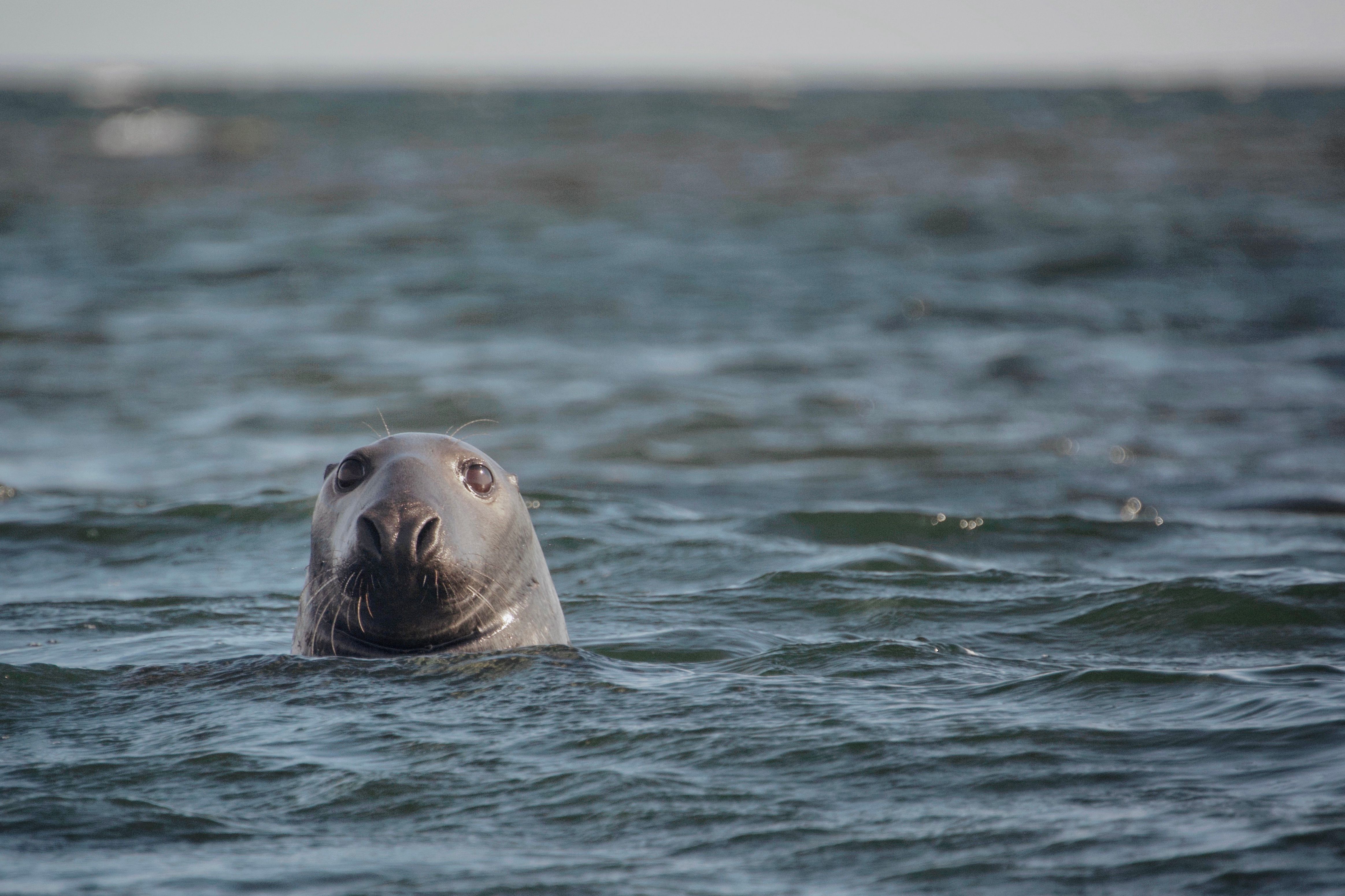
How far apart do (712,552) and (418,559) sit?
11.3ft

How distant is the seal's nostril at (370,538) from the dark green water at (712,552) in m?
0.40

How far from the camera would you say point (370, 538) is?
482 centimetres

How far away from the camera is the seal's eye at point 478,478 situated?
5.19 meters

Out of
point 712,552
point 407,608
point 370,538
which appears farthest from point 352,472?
point 712,552

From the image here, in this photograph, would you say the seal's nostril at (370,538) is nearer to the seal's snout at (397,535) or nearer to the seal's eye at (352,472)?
the seal's snout at (397,535)

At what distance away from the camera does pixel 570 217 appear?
26.7m

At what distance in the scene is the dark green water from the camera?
3.99 metres

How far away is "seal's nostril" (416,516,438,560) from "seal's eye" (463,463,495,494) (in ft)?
1.06

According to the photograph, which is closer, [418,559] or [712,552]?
[418,559]

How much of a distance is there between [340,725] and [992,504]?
570cm

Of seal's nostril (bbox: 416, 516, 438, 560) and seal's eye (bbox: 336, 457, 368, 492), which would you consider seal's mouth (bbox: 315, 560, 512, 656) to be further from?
seal's eye (bbox: 336, 457, 368, 492)

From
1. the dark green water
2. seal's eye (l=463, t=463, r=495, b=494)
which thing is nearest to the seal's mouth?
the dark green water

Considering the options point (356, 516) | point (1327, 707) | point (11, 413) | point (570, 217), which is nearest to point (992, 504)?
point (1327, 707)

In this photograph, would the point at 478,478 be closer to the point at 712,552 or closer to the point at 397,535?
the point at 397,535
